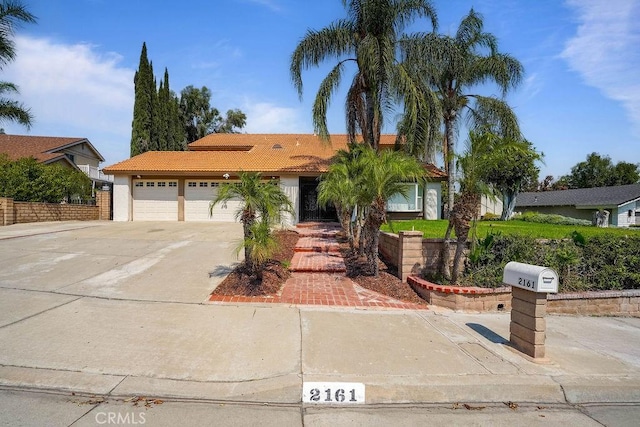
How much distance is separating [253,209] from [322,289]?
2.14 metres

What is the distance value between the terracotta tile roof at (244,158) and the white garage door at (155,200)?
0.84m

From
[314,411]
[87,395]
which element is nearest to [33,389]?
[87,395]

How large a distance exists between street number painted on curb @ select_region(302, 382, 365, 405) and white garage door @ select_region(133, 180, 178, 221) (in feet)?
57.5

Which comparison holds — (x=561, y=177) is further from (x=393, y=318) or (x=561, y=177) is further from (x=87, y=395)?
(x=87, y=395)

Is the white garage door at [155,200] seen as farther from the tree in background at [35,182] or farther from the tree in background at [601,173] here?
the tree in background at [601,173]

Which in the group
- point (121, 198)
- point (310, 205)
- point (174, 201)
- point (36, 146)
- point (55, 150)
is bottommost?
point (310, 205)

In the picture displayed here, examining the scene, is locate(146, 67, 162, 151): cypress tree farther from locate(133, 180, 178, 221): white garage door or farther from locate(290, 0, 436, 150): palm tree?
locate(290, 0, 436, 150): palm tree

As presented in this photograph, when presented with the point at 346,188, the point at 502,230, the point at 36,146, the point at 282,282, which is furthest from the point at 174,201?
the point at 36,146

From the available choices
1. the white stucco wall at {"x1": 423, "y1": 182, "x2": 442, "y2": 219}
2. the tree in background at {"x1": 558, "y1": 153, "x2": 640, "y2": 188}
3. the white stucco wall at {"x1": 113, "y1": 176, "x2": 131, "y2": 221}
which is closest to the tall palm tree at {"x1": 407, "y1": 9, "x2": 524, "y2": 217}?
the white stucco wall at {"x1": 423, "y1": 182, "x2": 442, "y2": 219}

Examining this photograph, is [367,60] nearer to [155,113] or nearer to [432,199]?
[432,199]

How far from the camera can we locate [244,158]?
21047mm

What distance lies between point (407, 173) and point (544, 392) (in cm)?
478

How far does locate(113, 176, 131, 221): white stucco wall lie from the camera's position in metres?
19.3

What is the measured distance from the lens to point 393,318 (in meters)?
5.88
